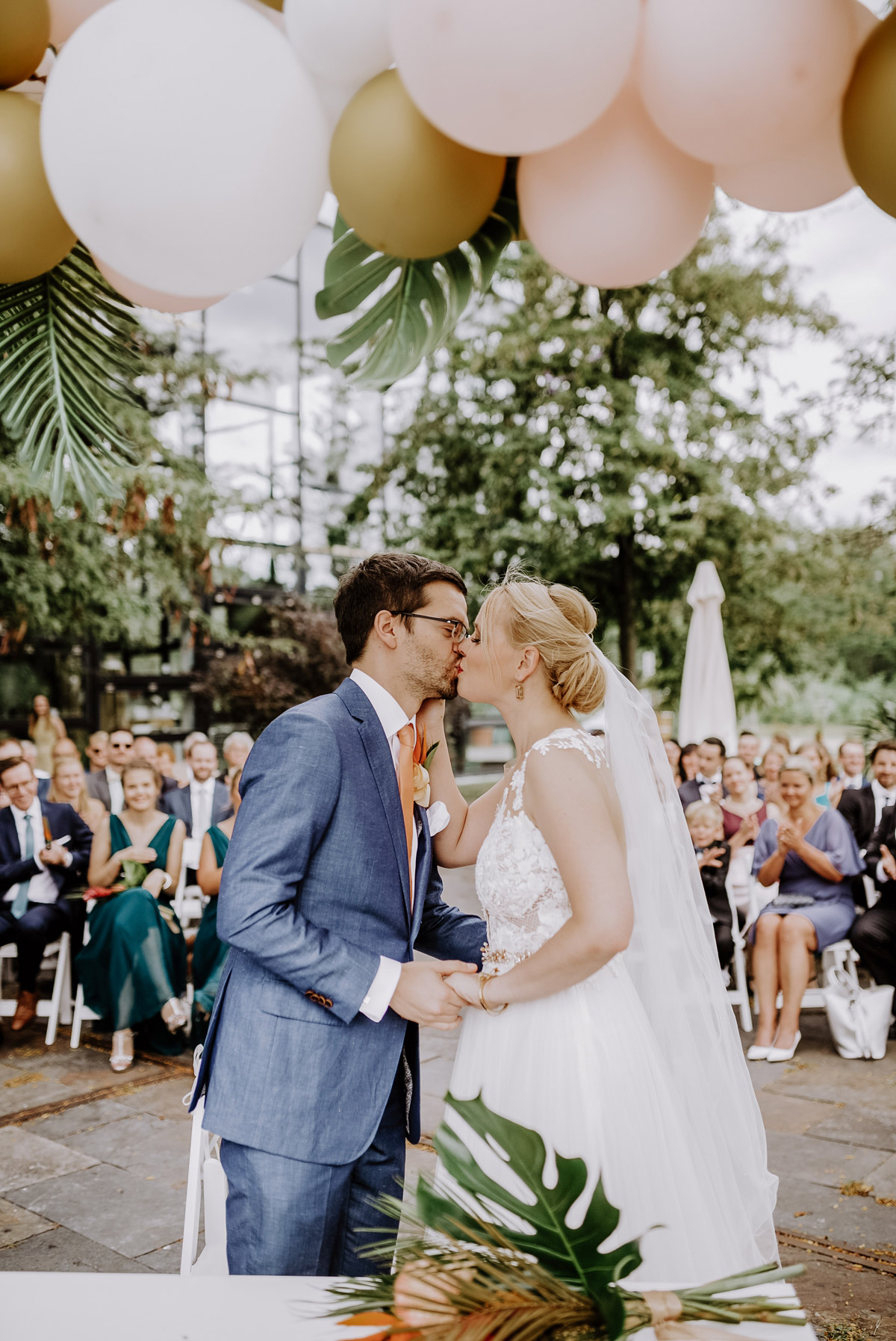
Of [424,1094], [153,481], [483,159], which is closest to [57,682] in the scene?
[153,481]

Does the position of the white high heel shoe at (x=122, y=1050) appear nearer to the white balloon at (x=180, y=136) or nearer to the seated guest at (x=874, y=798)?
the seated guest at (x=874, y=798)

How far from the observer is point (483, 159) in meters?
1.42

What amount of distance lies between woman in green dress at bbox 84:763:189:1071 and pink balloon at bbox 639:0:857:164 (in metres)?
5.29

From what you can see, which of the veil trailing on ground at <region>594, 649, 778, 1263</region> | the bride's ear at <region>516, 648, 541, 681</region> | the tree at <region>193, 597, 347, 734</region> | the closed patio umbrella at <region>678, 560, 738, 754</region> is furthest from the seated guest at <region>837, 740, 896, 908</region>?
the tree at <region>193, 597, 347, 734</region>

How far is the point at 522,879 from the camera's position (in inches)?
89.7

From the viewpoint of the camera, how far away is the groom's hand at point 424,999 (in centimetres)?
199

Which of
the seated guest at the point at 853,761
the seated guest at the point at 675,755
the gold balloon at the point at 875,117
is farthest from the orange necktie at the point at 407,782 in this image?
the seated guest at the point at 853,761

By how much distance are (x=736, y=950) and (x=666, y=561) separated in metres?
9.36

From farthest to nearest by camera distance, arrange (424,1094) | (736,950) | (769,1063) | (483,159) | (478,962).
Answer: (736,950) < (769,1063) < (424,1094) < (478,962) < (483,159)

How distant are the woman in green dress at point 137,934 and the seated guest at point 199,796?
1.24 m

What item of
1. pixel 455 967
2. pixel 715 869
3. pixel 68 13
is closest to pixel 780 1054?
pixel 715 869

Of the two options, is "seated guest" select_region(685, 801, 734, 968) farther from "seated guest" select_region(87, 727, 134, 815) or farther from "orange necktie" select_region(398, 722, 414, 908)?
"seated guest" select_region(87, 727, 134, 815)

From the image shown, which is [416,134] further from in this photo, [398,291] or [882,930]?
[882,930]

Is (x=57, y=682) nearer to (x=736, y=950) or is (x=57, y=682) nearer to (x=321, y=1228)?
(x=736, y=950)
